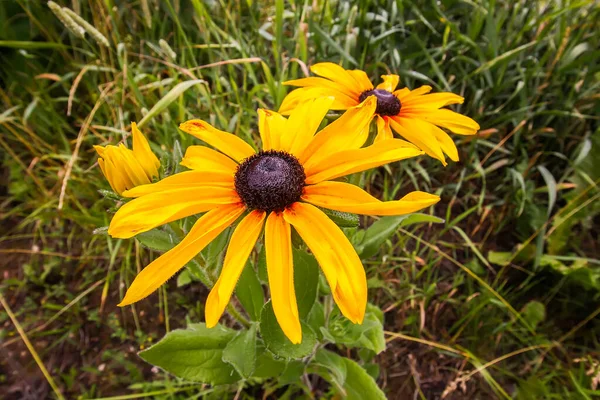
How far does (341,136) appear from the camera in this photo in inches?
38.2

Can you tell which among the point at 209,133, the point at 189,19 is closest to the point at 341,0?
the point at 189,19

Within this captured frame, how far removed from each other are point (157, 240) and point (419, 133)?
0.65 m

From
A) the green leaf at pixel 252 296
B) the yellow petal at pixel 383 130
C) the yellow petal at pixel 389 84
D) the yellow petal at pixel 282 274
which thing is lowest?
the green leaf at pixel 252 296

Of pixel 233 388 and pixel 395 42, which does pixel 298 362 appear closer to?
pixel 233 388

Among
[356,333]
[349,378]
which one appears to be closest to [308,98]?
[356,333]

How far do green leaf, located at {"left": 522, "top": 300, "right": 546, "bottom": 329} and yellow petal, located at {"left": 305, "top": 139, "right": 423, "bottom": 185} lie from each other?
139cm

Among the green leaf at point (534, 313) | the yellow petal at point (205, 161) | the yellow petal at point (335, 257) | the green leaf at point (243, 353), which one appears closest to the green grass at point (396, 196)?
the green leaf at point (534, 313)

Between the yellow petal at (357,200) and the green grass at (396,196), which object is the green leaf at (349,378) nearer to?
the green grass at (396,196)

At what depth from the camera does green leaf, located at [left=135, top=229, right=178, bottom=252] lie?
104 centimetres

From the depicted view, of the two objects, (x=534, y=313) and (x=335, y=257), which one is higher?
(x=335, y=257)

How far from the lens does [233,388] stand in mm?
1801

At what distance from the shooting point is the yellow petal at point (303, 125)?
1.00m

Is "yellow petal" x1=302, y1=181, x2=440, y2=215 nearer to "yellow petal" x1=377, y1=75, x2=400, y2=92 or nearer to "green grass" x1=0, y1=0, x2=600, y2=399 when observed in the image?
"yellow petal" x1=377, y1=75, x2=400, y2=92

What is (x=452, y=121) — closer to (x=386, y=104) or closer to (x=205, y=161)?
(x=386, y=104)
